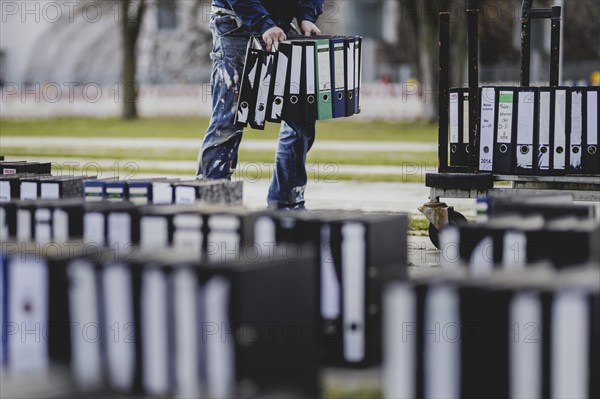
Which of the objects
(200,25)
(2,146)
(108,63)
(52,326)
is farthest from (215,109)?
(108,63)

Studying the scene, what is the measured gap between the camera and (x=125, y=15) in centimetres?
4003

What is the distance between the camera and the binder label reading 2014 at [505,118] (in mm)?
8636

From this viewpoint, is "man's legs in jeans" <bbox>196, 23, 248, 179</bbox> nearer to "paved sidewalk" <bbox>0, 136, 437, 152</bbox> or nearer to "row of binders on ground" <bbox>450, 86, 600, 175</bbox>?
"row of binders on ground" <bbox>450, 86, 600, 175</bbox>

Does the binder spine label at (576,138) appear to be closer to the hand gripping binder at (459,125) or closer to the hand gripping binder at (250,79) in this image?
the hand gripping binder at (459,125)

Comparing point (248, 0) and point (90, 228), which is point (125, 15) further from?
point (90, 228)

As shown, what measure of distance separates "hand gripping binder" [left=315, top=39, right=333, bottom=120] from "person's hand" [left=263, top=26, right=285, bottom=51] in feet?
0.81

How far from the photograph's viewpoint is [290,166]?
8.42m

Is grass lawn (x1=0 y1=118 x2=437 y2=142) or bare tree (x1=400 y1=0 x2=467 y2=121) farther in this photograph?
bare tree (x1=400 y1=0 x2=467 y2=121)

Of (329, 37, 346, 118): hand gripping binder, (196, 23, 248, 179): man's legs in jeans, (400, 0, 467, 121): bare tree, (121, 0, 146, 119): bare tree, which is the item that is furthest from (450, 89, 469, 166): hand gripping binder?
(121, 0, 146, 119): bare tree

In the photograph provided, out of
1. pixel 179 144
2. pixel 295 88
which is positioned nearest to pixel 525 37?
pixel 295 88

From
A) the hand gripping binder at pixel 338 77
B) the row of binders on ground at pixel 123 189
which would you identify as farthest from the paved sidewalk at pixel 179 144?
the row of binders on ground at pixel 123 189

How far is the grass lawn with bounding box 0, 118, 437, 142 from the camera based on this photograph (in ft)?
88.7

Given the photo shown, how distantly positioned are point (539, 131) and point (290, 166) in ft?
5.41

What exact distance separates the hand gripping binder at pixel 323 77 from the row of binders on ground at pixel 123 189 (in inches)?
53.8
